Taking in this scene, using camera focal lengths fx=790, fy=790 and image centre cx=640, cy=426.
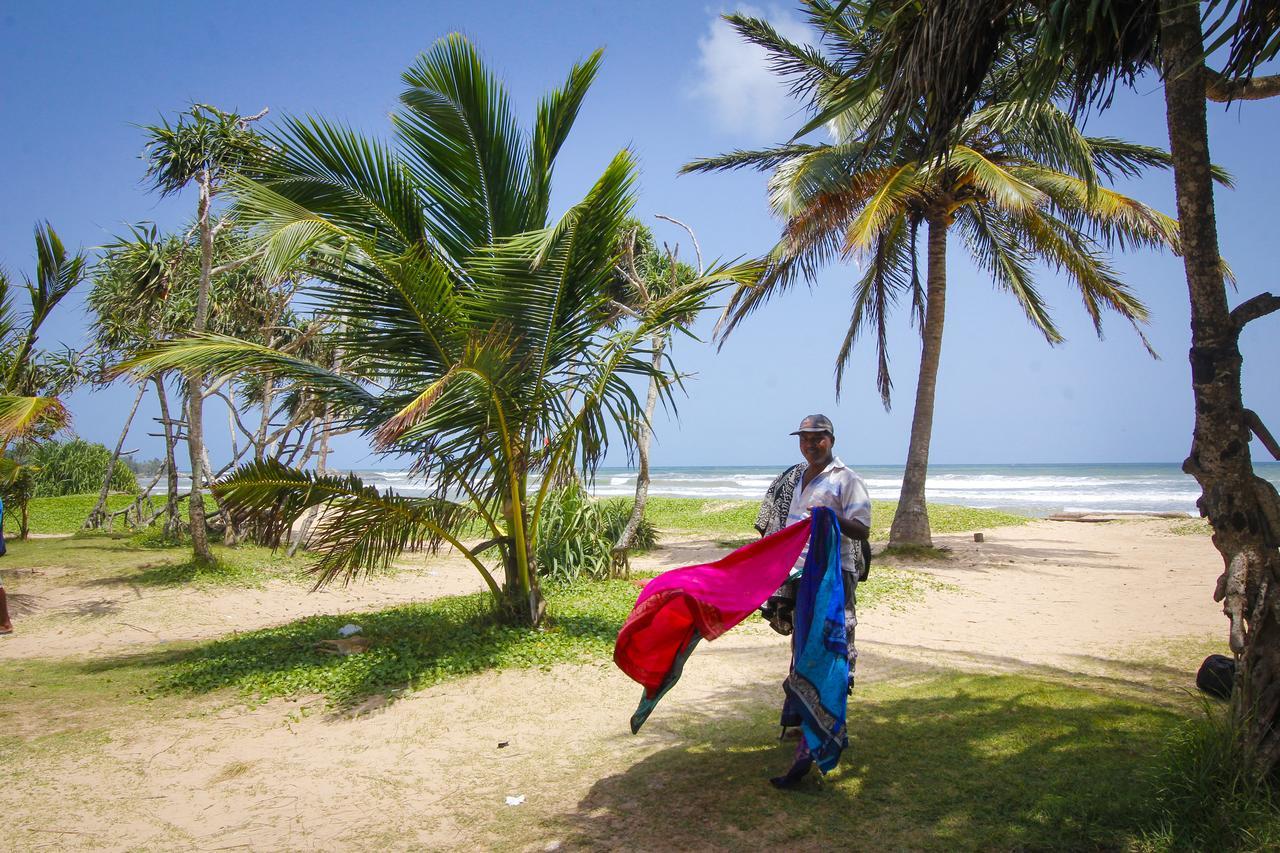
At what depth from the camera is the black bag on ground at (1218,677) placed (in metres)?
4.80

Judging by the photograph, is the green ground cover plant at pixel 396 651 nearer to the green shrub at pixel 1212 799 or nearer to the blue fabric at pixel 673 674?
the blue fabric at pixel 673 674

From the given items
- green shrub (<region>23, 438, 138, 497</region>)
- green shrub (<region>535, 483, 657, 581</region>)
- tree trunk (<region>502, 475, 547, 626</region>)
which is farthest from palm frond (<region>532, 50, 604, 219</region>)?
green shrub (<region>23, 438, 138, 497</region>)

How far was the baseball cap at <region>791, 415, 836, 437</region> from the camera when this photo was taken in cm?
435

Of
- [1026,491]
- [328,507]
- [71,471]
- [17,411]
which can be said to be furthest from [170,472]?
[1026,491]

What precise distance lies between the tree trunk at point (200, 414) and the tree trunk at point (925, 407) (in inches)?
423

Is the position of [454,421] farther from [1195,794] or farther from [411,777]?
[1195,794]

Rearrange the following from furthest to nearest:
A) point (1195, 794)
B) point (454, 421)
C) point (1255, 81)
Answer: point (454, 421) → point (1255, 81) → point (1195, 794)

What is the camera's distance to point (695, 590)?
396cm

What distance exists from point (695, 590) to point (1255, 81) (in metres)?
4.05

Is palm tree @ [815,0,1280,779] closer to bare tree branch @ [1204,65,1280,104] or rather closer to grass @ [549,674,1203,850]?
bare tree branch @ [1204,65,1280,104]

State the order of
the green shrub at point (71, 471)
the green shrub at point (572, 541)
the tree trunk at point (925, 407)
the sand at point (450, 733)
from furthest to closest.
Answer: the green shrub at point (71, 471) → the tree trunk at point (925, 407) → the green shrub at point (572, 541) → the sand at point (450, 733)

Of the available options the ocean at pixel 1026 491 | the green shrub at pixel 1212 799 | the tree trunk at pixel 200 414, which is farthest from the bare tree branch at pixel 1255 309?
the ocean at pixel 1026 491

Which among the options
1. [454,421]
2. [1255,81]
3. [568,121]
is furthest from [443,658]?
[1255,81]

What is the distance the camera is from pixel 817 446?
171 inches
